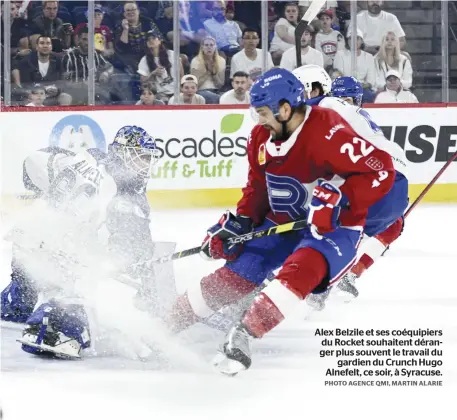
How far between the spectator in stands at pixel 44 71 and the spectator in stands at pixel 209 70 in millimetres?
915

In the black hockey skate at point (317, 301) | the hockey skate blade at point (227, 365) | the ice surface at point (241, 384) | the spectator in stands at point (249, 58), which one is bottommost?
the black hockey skate at point (317, 301)

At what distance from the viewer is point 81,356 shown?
3.33 meters

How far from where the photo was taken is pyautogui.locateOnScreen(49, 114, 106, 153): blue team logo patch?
695 cm

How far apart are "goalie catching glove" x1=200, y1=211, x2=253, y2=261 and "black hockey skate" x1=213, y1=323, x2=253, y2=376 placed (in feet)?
1.33

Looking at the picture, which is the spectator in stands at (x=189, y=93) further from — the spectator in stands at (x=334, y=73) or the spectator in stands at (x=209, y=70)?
the spectator in stands at (x=334, y=73)

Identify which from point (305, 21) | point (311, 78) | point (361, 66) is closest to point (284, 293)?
point (311, 78)

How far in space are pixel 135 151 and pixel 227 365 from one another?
923mm

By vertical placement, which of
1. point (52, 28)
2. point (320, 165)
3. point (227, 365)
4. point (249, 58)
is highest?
point (52, 28)

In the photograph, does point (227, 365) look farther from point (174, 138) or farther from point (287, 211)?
point (174, 138)

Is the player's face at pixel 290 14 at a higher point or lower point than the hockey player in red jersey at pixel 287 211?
higher

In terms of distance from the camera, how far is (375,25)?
730 centimetres

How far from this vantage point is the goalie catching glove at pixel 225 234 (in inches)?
130

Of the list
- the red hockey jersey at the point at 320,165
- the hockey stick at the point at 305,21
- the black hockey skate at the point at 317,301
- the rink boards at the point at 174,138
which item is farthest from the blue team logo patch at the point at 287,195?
the rink boards at the point at 174,138

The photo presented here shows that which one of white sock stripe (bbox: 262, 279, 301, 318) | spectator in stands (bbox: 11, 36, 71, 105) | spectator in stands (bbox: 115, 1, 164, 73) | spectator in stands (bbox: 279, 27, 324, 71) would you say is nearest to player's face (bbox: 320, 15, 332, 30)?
spectator in stands (bbox: 279, 27, 324, 71)
